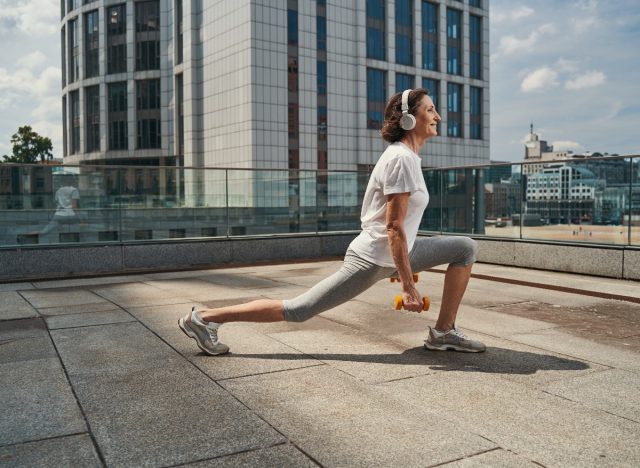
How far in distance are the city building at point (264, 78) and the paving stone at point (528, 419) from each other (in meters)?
43.5

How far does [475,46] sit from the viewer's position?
62250mm

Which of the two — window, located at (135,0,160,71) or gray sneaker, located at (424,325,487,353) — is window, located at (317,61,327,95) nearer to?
window, located at (135,0,160,71)

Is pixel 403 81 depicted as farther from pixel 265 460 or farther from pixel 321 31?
pixel 265 460

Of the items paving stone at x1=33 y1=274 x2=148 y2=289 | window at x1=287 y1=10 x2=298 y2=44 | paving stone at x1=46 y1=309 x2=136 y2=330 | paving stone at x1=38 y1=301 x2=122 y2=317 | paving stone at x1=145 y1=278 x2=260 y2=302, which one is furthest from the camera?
window at x1=287 y1=10 x2=298 y2=44

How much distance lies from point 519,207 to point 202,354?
7.90 metres

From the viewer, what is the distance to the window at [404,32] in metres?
56.0

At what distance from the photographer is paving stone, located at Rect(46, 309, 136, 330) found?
6055mm

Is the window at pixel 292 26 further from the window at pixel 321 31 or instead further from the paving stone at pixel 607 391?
the paving stone at pixel 607 391

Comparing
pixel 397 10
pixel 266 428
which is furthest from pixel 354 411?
pixel 397 10

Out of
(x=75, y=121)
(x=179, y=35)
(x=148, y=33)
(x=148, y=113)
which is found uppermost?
(x=148, y=33)

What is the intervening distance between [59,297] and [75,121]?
190 feet

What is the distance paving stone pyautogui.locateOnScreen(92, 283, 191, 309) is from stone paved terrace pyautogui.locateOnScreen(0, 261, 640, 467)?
484 millimetres

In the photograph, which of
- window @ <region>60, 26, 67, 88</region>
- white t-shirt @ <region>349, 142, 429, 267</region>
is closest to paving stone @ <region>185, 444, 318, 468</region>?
white t-shirt @ <region>349, 142, 429, 267</region>

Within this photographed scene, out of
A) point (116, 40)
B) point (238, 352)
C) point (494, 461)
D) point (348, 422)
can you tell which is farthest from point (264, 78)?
point (494, 461)
